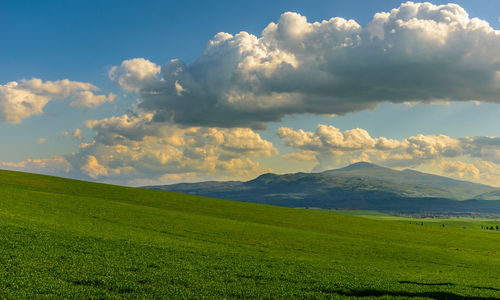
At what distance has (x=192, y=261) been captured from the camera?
34.2 metres

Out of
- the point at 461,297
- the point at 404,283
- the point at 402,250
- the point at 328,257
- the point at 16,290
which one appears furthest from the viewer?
the point at 402,250

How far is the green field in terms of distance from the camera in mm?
24250

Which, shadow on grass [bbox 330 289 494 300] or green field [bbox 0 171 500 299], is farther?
shadow on grass [bbox 330 289 494 300]

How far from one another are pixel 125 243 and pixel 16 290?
19.3m

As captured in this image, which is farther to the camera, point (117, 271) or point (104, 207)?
point (104, 207)

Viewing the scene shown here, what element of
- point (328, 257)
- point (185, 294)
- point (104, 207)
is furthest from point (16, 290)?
point (104, 207)

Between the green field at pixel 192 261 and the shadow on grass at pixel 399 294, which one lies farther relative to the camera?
the shadow on grass at pixel 399 294

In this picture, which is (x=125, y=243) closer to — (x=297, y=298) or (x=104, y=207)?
(x=297, y=298)

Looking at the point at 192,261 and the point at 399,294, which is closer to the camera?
the point at 399,294

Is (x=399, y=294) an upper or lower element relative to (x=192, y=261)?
lower

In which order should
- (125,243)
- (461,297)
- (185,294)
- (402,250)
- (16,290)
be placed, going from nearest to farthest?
(16,290)
(185,294)
(461,297)
(125,243)
(402,250)

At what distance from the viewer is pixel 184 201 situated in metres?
110

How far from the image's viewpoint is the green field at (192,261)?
24.2 m

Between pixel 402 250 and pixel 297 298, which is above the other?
pixel 297 298
